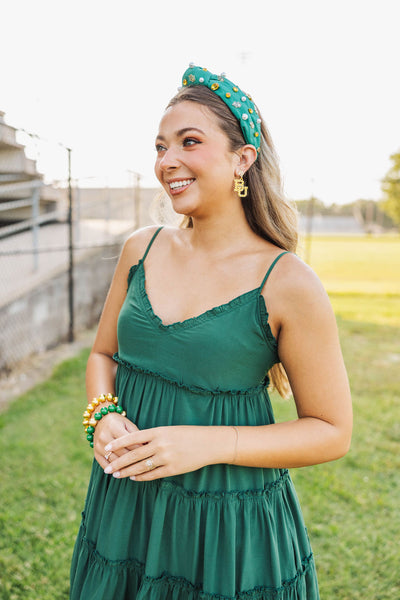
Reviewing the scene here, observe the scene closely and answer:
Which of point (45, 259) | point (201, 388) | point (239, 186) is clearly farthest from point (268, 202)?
point (45, 259)

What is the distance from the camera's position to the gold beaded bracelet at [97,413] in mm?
1336

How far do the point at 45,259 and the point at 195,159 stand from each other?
5366 millimetres

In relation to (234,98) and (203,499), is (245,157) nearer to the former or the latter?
Result: (234,98)

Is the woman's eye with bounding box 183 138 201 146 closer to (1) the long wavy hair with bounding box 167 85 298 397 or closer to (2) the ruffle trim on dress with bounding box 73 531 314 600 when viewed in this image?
(1) the long wavy hair with bounding box 167 85 298 397

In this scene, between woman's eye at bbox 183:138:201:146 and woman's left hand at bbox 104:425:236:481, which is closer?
woman's left hand at bbox 104:425:236:481

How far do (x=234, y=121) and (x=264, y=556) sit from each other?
3.77 ft

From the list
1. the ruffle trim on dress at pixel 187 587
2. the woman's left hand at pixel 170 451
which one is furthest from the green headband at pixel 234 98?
the ruffle trim on dress at pixel 187 587

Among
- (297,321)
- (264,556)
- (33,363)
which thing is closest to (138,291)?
(297,321)

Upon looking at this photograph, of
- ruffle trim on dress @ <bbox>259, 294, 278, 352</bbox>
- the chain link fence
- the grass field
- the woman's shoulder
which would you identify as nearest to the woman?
ruffle trim on dress @ <bbox>259, 294, 278, 352</bbox>

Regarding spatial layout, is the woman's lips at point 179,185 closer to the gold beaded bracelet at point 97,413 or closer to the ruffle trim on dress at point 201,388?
the ruffle trim on dress at point 201,388

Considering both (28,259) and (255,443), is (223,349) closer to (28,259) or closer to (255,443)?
(255,443)

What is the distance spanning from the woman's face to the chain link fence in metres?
3.42

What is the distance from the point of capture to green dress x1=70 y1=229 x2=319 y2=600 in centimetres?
122

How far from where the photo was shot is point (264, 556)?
125cm
